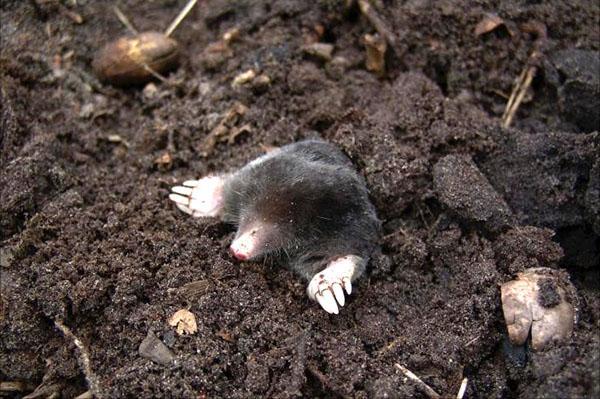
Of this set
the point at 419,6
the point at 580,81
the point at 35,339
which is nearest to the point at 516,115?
the point at 580,81

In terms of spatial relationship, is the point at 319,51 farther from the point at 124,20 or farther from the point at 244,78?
the point at 124,20

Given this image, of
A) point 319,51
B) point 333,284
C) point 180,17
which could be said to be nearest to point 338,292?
point 333,284

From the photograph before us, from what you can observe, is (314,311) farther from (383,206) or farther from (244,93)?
(244,93)

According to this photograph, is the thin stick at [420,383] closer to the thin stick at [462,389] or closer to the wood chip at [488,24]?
the thin stick at [462,389]

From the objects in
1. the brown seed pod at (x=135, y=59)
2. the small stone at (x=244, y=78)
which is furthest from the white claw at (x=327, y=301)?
the brown seed pod at (x=135, y=59)

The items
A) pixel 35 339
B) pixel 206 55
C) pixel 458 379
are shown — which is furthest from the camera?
pixel 206 55
